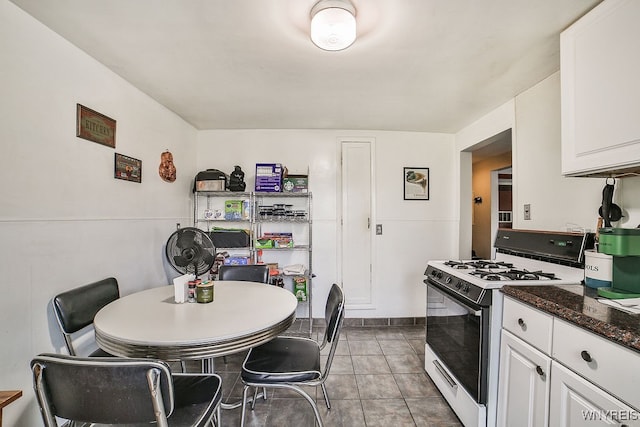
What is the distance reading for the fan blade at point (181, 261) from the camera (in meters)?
1.85

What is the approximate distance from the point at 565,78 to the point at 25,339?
121 inches

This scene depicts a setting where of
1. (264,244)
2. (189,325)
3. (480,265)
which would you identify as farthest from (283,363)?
(264,244)

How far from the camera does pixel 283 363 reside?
59.3 inches

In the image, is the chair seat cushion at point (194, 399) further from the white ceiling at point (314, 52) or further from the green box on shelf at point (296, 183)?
the green box on shelf at point (296, 183)

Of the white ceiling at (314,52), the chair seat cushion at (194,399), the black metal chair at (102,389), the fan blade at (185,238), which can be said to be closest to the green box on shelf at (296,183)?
the white ceiling at (314,52)

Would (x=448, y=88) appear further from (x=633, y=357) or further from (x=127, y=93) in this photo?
(x=127, y=93)

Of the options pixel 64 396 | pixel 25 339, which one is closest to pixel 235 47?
pixel 64 396

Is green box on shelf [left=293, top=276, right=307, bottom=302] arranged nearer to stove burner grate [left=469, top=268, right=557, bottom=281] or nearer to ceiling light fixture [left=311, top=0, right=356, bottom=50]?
stove burner grate [left=469, top=268, right=557, bottom=281]

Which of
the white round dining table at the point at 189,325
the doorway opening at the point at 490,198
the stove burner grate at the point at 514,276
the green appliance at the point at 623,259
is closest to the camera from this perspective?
the white round dining table at the point at 189,325

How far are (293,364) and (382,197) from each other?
7.32 ft

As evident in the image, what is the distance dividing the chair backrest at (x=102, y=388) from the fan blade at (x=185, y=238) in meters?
1.06

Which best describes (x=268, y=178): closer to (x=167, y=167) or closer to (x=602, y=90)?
(x=167, y=167)

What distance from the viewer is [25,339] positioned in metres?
1.38

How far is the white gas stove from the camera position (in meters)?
1.49
